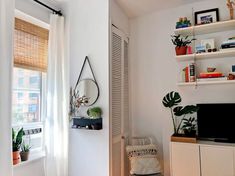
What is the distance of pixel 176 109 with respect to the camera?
2477 millimetres

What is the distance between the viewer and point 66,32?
2658 millimetres

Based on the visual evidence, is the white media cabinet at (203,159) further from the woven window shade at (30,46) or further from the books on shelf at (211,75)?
the woven window shade at (30,46)

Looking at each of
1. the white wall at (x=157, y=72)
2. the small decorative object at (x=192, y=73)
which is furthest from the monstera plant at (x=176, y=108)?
the small decorative object at (x=192, y=73)

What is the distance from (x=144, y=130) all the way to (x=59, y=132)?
1.21 meters

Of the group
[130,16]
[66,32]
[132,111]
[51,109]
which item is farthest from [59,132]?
[130,16]

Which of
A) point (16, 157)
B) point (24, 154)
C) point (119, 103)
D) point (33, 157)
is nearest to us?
point (16, 157)

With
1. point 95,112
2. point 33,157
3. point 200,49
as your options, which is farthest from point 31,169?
point 200,49

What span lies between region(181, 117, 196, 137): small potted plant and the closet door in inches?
31.8

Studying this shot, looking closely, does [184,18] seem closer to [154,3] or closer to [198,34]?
[198,34]

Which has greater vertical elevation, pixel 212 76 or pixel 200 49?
pixel 200 49

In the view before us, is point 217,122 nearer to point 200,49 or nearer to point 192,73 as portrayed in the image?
point 192,73

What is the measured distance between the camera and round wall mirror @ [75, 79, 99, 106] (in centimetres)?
235

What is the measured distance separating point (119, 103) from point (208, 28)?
1.48 meters

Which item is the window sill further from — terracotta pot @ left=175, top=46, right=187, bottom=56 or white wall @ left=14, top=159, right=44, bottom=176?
terracotta pot @ left=175, top=46, right=187, bottom=56
